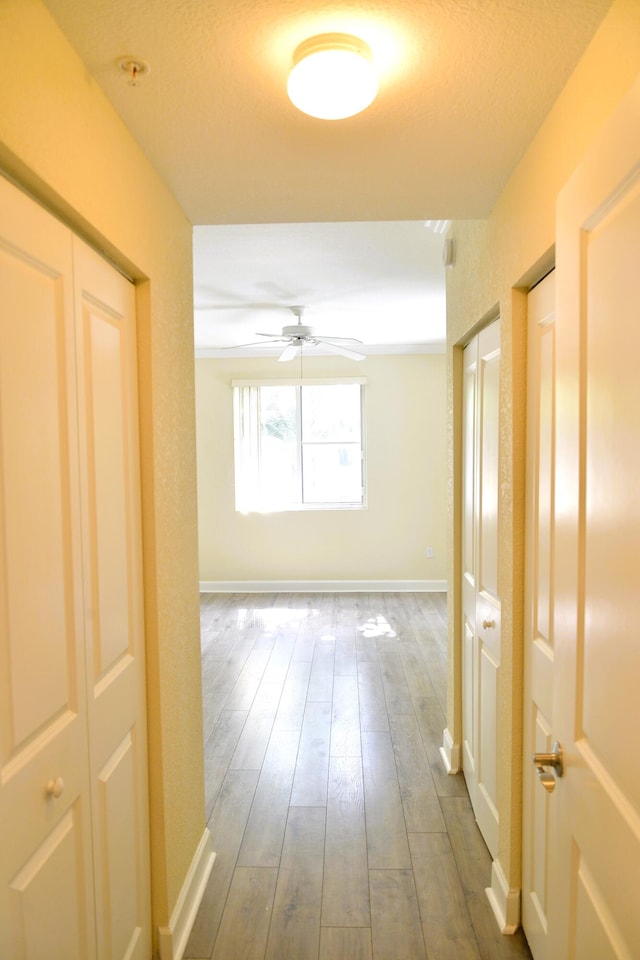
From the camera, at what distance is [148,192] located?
62.6 inches

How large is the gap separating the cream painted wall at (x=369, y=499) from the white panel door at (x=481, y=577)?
3.53 meters

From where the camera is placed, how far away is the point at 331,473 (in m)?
6.31

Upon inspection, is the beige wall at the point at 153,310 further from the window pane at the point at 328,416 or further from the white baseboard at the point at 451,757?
the window pane at the point at 328,416

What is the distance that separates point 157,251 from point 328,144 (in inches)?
22.8

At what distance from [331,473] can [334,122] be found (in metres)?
4.97

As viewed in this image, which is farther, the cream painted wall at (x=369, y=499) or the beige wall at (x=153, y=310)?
the cream painted wall at (x=369, y=499)

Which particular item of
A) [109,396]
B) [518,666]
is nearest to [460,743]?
[518,666]

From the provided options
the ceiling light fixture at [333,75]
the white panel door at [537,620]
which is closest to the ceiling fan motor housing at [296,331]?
the white panel door at [537,620]

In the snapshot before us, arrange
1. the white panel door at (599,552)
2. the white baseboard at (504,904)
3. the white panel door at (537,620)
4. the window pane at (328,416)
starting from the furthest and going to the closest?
the window pane at (328,416) < the white baseboard at (504,904) < the white panel door at (537,620) < the white panel door at (599,552)

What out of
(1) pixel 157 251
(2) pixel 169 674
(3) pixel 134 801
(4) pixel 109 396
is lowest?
(3) pixel 134 801

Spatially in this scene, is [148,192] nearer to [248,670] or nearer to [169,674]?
[169,674]

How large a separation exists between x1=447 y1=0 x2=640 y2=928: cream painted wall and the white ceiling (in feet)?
0.21

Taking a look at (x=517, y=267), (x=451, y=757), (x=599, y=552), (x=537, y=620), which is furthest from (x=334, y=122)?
(x=451, y=757)

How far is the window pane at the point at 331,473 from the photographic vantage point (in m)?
6.27
